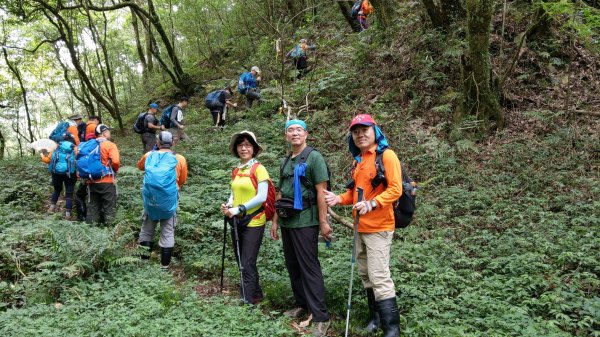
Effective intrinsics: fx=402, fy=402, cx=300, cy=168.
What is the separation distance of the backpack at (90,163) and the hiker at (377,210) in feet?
16.1

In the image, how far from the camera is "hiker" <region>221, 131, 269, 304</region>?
5055mm

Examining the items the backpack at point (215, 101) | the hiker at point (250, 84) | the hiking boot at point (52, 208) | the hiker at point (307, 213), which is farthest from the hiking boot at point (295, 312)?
the hiker at point (250, 84)

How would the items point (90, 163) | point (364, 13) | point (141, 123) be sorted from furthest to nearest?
point (364, 13)
point (141, 123)
point (90, 163)

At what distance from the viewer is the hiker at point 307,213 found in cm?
455

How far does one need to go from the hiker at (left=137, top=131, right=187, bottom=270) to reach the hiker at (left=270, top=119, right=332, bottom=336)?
2.16m

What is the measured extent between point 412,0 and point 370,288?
13306 millimetres

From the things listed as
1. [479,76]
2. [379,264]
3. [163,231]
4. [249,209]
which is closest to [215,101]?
[479,76]

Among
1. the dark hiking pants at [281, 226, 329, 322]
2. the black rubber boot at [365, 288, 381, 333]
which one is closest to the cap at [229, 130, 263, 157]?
the dark hiking pants at [281, 226, 329, 322]

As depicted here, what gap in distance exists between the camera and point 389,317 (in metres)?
4.19

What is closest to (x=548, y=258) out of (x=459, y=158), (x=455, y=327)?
(x=455, y=327)

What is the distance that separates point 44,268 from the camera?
547 centimetres

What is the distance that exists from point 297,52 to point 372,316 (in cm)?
1238

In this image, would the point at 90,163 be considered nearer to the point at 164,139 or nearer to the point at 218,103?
the point at 164,139

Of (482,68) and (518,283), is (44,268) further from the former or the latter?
(482,68)
